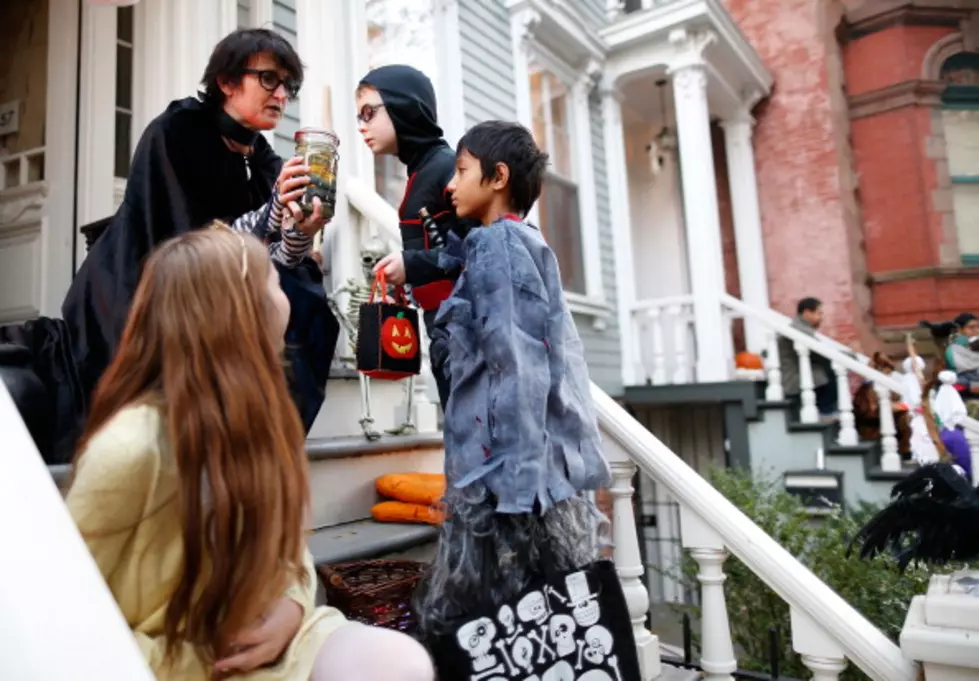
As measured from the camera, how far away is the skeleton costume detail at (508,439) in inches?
53.7

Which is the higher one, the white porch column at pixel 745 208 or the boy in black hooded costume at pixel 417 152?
the white porch column at pixel 745 208

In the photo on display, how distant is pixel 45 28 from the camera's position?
3.46m

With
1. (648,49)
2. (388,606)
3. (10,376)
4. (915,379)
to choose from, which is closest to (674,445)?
(915,379)

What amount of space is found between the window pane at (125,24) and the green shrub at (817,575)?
4.17m

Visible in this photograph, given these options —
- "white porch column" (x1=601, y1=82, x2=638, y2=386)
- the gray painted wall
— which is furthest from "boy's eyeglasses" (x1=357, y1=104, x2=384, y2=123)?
"white porch column" (x1=601, y1=82, x2=638, y2=386)

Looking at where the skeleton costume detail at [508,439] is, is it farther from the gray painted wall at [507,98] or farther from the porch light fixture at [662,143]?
the porch light fixture at [662,143]

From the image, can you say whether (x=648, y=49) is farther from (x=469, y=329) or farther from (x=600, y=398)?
(x=469, y=329)

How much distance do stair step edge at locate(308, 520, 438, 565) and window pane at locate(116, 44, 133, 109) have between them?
2.73m

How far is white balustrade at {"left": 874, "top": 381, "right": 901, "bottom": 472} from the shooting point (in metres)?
5.64

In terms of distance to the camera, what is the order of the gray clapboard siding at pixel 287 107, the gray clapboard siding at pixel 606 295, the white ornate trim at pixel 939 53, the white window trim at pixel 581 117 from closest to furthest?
the gray clapboard siding at pixel 287 107, the white window trim at pixel 581 117, the gray clapboard siding at pixel 606 295, the white ornate trim at pixel 939 53

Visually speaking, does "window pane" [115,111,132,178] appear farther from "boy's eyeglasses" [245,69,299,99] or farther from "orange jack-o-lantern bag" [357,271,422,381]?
"orange jack-o-lantern bag" [357,271,422,381]

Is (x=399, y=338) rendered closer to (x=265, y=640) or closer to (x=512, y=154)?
(x=512, y=154)

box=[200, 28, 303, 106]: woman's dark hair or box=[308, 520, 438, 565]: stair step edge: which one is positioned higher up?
box=[200, 28, 303, 106]: woman's dark hair

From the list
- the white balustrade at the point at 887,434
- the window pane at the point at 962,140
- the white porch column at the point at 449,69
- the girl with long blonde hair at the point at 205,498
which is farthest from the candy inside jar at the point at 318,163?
the window pane at the point at 962,140
